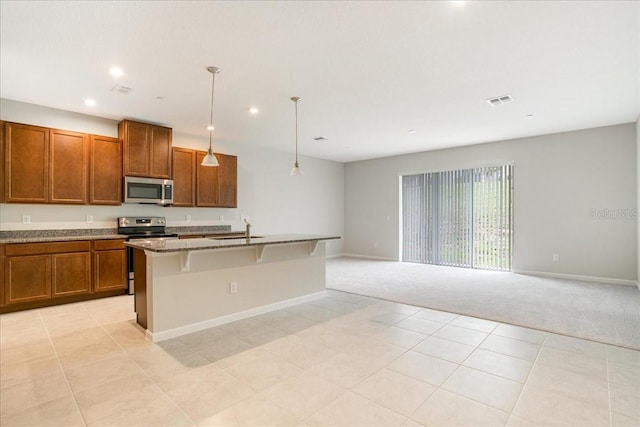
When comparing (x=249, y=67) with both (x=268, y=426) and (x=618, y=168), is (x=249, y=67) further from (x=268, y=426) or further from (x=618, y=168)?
(x=618, y=168)

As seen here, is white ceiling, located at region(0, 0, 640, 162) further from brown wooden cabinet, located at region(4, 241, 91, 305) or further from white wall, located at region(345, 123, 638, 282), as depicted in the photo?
brown wooden cabinet, located at region(4, 241, 91, 305)

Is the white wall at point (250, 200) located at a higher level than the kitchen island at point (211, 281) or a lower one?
higher

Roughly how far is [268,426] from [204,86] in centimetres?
347

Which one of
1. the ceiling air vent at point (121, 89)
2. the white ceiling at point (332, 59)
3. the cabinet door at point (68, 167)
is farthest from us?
the cabinet door at point (68, 167)

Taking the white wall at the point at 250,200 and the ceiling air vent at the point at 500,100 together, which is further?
the white wall at the point at 250,200

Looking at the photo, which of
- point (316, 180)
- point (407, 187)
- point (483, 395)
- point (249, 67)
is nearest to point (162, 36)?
point (249, 67)

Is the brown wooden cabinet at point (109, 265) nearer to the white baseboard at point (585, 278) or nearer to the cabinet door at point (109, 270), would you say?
the cabinet door at point (109, 270)

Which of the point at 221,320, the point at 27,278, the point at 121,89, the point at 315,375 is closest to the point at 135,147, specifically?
the point at 121,89

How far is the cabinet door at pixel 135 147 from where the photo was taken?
4.98 metres

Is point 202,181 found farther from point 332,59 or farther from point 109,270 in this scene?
point 332,59

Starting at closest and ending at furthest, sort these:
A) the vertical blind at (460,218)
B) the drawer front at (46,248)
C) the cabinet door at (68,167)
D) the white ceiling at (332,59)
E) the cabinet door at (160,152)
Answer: the white ceiling at (332,59) < the drawer front at (46,248) < the cabinet door at (68,167) < the cabinet door at (160,152) < the vertical blind at (460,218)

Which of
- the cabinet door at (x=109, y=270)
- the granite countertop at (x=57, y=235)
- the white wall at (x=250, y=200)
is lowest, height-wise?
the cabinet door at (x=109, y=270)

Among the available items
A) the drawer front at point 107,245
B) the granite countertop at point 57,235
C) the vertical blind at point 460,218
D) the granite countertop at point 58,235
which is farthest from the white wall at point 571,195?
the granite countertop at point 57,235

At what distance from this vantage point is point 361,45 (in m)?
2.89
